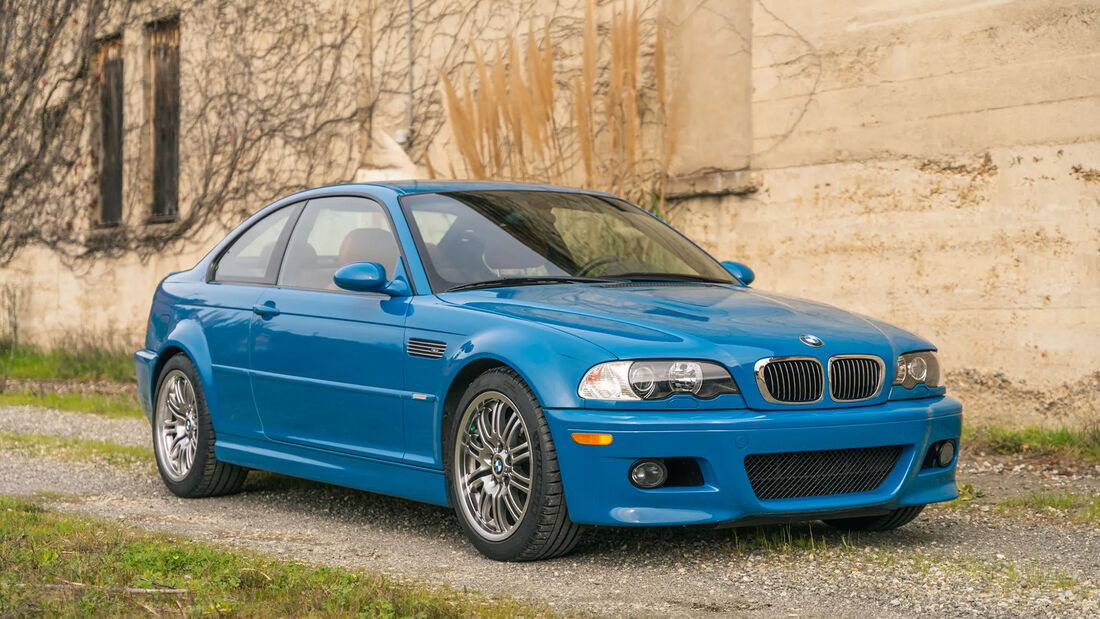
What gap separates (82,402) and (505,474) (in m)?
7.72

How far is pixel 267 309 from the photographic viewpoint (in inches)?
258

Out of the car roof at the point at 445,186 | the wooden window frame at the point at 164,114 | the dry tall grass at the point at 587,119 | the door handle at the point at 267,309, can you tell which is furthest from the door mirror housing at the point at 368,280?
the wooden window frame at the point at 164,114

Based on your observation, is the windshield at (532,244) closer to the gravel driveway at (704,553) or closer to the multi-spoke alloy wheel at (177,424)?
the gravel driveway at (704,553)

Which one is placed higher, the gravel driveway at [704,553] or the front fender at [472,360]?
the front fender at [472,360]

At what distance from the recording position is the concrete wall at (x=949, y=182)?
8.43 meters

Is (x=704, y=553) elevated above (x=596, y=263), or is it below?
below

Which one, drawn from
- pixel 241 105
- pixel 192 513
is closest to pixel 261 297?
pixel 192 513

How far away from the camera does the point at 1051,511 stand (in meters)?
6.43

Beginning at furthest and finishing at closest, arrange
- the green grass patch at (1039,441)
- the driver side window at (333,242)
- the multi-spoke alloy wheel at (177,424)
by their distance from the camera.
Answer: the green grass patch at (1039,441) → the multi-spoke alloy wheel at (177,424) → the driver side window at (333,242)

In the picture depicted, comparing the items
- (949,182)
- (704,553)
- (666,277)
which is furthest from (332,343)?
(949,182)

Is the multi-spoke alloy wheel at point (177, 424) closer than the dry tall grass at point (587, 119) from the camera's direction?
Yes

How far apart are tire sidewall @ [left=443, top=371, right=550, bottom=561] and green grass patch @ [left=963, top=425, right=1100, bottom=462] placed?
4.12m

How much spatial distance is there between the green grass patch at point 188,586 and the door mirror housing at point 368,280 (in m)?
1.26

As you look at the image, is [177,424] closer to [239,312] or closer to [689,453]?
[239,312]
